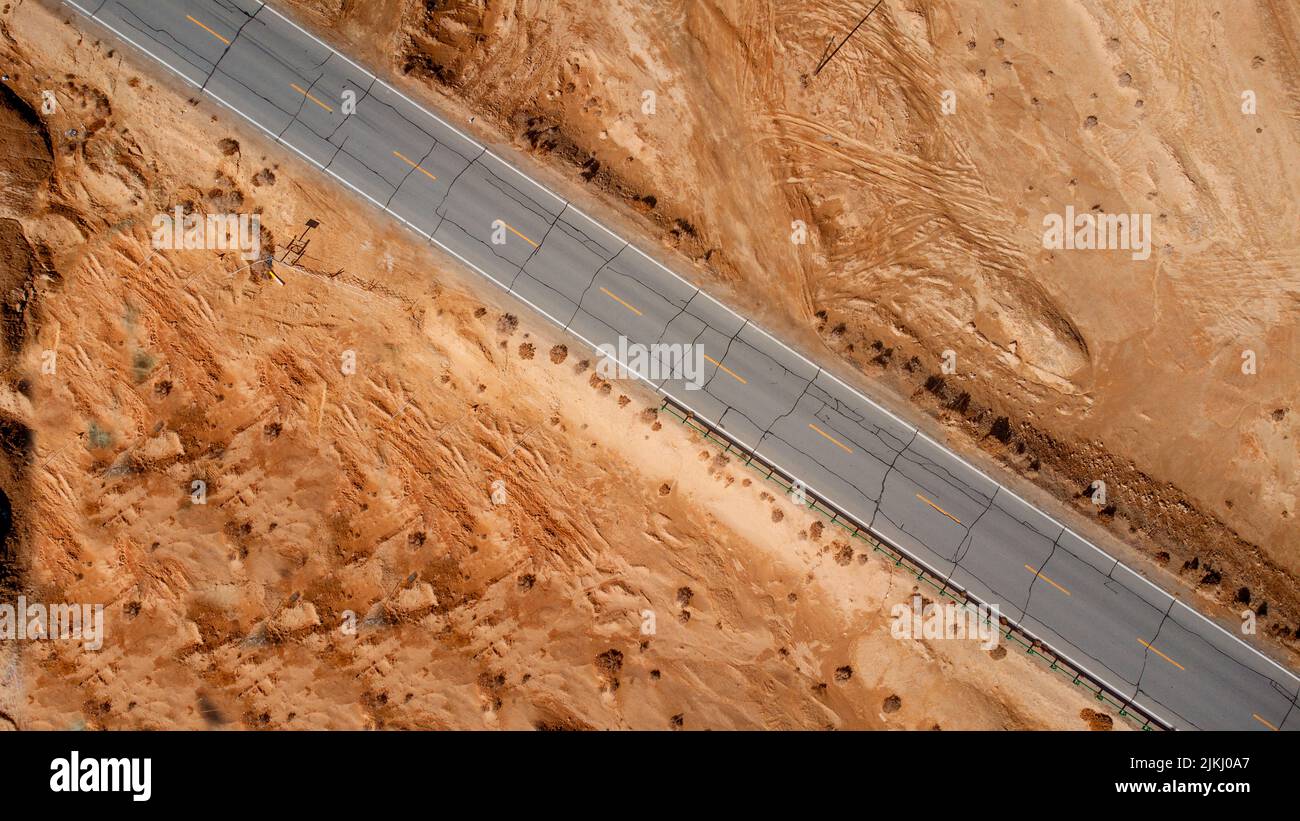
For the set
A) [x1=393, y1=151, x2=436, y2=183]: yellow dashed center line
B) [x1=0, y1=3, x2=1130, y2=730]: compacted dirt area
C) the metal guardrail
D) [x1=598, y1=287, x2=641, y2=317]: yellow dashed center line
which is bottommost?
[x1=0, y1=3, x2=1130, y2=730]: compacted dirt area

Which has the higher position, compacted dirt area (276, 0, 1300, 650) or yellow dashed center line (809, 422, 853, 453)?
compacted dirt area (276, 0, 1300, 650)

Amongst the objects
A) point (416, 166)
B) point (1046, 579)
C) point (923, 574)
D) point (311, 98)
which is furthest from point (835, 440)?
point (311, 98)

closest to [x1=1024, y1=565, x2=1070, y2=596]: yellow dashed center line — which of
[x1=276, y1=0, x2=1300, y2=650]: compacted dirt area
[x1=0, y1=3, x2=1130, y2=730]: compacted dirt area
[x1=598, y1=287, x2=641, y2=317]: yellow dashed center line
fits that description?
[x1=276, y1=0, x2=1300, y2=650]: compacted dirt area

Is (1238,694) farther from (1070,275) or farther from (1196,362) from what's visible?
(1070,275)

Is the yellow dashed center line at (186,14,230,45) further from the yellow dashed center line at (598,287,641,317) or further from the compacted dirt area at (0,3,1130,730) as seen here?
the yellow dashed center line at (598,287,641,317)
